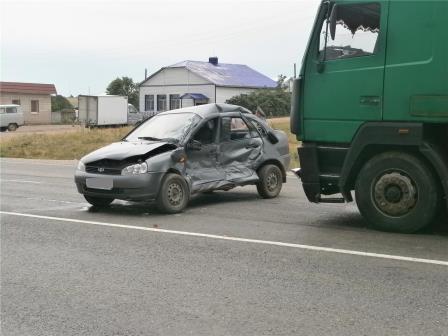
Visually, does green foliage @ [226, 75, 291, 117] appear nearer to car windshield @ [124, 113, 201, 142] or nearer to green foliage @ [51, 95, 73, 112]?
green foliage @ [51, 95, 73, 112]

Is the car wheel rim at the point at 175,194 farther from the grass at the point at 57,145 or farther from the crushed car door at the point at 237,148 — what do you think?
the grass at the point at 57,145

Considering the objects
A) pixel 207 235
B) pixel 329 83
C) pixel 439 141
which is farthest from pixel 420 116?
pixel 207 235

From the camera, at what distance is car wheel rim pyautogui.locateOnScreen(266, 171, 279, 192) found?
1122 centimetres

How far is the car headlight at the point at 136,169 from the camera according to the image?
909 cm

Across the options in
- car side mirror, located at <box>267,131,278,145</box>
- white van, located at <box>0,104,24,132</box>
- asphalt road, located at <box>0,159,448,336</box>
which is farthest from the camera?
white van, located at <box>0,104,24,132</box>

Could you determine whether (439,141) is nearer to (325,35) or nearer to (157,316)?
(325,35)

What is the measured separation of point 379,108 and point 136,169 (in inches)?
144

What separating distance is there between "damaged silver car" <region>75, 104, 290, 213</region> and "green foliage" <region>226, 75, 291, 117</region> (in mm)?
45599

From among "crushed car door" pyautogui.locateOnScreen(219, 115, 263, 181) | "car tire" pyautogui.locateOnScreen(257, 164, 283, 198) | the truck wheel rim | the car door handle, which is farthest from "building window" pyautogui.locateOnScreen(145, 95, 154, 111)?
the truck wheel rim

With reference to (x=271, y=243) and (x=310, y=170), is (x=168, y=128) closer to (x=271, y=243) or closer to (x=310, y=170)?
(x=310, y=170)

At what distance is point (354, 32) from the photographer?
768 centimetres

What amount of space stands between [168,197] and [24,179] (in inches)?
303

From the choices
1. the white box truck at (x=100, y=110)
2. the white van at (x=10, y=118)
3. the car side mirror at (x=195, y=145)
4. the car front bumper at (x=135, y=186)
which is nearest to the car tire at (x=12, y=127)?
the white van at (x=10, y=118)

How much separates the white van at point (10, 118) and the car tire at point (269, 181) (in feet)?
133
